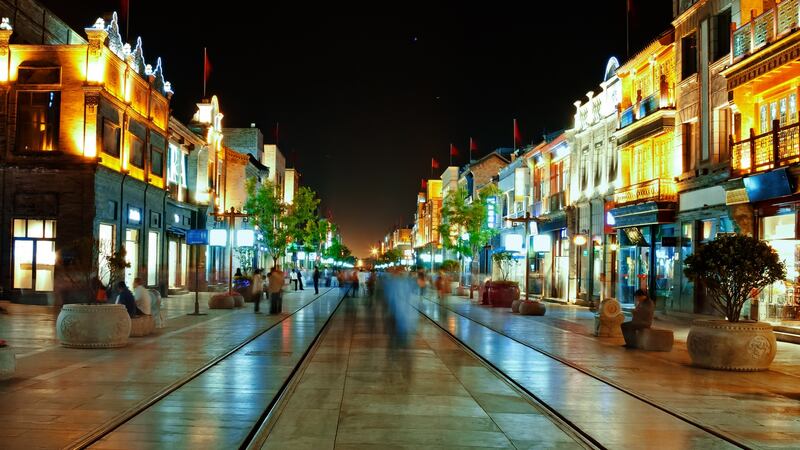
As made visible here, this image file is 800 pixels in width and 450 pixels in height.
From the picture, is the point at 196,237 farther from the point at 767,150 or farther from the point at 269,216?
the point at 269,216

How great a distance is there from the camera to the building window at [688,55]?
29.8 meters

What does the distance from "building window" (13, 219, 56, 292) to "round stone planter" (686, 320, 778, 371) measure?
25.9m

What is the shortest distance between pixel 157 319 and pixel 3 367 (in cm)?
1012

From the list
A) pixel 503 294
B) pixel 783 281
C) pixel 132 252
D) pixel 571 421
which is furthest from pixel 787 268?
pixel 132 252

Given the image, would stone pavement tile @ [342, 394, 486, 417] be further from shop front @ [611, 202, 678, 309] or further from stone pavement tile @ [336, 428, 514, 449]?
shop front @ [611, 202, 678, 309]

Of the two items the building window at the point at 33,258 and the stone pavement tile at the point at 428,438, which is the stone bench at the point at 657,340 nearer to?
the stone pavement tile at the point at 428,438

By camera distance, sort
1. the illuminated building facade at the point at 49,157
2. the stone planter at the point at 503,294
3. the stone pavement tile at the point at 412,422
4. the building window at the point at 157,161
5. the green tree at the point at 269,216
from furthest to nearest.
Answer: the green tree at the point at 269,216
the building window at the point at 157,161
the stone planter at the point at 503,294
the illuminated building facade at the point at 49,157
the stone pavement tile at the point at 412,422

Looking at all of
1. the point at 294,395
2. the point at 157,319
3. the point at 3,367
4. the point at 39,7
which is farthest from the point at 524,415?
the point at 39,7

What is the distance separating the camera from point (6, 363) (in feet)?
40.6

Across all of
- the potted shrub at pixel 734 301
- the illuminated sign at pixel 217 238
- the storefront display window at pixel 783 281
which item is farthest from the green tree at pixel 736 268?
the illuminated sign at pixel 217 238

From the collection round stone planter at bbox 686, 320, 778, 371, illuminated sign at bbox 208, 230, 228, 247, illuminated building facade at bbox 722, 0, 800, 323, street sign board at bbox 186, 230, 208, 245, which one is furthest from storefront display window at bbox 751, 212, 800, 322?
illuminated sign at bbox 208, 230, 228, 247

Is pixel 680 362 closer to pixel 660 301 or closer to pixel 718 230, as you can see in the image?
pixel 718 230

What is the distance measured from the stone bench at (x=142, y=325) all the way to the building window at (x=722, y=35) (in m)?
21.0

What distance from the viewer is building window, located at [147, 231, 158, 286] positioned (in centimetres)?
3997
